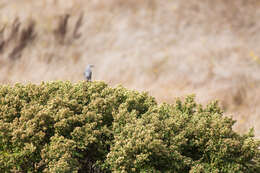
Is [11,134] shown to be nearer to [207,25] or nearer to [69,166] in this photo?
[69,166]

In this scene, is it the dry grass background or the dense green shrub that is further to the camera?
the dry grass background

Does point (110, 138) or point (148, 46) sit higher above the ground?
point (148, 46)

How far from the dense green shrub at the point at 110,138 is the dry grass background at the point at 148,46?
1013 cm

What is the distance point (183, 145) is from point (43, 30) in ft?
65.0

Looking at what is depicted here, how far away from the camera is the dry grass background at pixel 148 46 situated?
22.3 meters

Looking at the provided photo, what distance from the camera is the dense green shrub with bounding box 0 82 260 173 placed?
33.2ft

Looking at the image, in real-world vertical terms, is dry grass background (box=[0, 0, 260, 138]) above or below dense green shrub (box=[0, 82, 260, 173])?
above

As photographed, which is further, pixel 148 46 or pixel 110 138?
pixel 148 46

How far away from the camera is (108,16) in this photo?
27094 mm

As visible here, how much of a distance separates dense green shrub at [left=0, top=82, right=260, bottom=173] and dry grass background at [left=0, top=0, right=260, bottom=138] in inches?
399

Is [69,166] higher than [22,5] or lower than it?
lower

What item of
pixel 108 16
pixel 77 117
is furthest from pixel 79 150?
pixel 108 16

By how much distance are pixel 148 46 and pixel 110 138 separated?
14806mm

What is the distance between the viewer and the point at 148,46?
25.3m
